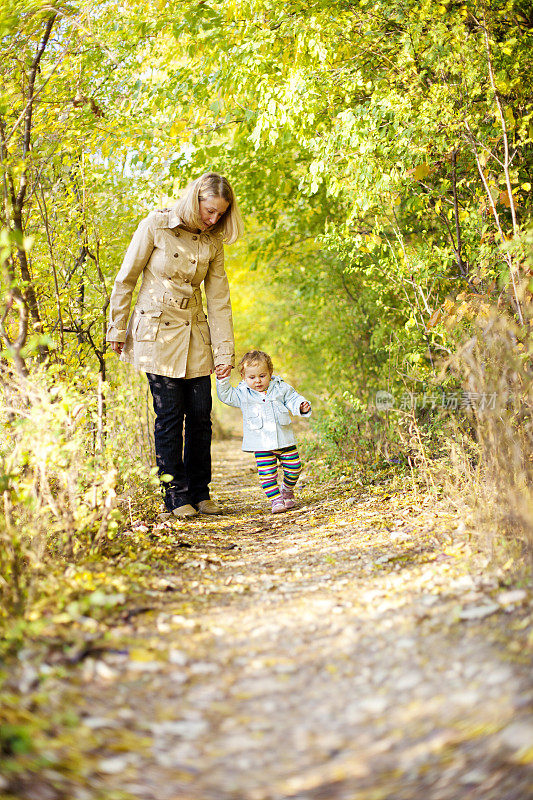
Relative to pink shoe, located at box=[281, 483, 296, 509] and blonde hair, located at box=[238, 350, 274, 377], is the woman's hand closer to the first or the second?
blonde hair, located at box=[238, 350, 274, 377]

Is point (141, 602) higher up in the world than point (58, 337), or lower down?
lower down

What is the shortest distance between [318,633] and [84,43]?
3906 mm

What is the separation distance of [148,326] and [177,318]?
7.6 inches

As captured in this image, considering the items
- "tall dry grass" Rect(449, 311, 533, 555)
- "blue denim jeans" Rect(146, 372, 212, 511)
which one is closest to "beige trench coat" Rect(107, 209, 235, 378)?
"blue denim jeans" Rect(146, 372, 212, 511)

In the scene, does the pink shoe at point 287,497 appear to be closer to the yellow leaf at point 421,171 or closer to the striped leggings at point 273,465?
the striped leggings at point 273,465

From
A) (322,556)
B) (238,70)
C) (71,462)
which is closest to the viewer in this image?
(71,462)

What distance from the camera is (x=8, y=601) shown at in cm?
226

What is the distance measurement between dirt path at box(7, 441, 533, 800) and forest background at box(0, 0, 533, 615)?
1.41ft

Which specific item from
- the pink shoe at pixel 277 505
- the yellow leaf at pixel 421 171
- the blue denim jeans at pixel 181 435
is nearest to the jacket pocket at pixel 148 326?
the blue denim jeans at pixel 181 435

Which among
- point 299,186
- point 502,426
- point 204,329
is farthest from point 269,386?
point 502,426

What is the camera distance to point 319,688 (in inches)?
74.7

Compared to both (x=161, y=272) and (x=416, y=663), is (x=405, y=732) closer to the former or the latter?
(x=416, y=663)

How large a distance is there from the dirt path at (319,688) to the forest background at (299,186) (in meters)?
0.43

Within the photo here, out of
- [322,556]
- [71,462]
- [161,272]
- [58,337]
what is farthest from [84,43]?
[322,556]
